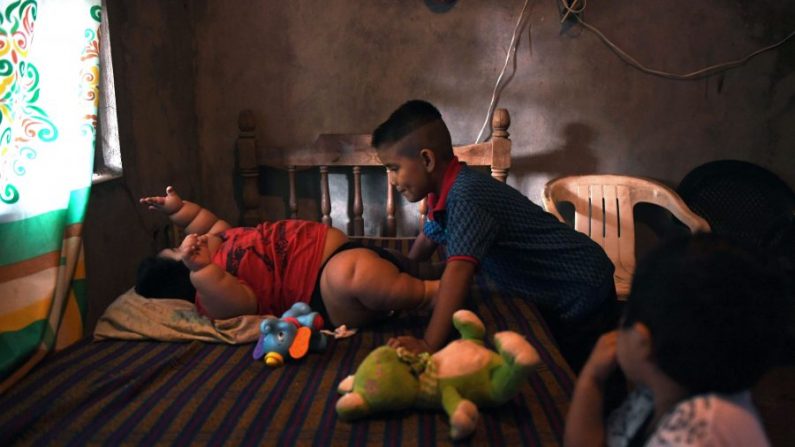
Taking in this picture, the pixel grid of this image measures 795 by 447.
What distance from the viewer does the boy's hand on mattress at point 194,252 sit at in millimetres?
1295

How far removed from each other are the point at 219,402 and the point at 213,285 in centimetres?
34

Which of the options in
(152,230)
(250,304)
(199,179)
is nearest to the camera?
(250,304)

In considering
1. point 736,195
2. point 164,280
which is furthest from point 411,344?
point 736,195

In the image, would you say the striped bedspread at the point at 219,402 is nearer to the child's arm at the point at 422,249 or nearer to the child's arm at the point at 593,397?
the child's arm at the point at 593,397

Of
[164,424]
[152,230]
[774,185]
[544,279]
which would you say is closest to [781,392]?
[774,185]

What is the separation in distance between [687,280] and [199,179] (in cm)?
214

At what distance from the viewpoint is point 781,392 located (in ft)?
6.44

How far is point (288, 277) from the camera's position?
148 cm

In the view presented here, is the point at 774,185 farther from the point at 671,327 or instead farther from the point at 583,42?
the point at 671,327

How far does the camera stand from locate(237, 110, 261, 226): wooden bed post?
2240 millimetres

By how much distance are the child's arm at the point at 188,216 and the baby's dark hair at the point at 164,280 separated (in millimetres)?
247

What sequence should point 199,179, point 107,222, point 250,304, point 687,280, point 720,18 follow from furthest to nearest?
point 199,179, point 720,18, point 107,222, point 250,304, point 687,280

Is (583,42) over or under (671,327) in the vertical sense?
over

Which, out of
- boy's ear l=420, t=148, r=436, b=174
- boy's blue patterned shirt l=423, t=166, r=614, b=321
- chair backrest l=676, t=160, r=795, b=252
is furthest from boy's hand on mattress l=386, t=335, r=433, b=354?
chair backrest l=676, t=160, r=795, b=252
